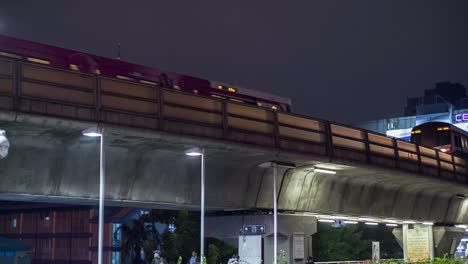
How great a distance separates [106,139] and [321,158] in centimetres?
899

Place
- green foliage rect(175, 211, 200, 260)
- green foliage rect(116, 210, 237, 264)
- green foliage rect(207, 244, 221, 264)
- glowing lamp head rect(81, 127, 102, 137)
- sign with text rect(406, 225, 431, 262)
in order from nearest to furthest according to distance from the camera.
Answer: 1. glowing lamp head rect(81, 127, 102, 137)
2. green foliage rect(207, 244, 221, 264)
3. sign with text rect(406, 225, 431, 262)
4. green foliage rect(116, 210, 237, 264)
5. green foliage rect(175, 211, 200, 260)

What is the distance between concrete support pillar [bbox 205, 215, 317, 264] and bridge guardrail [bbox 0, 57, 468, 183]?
3818 millimetres

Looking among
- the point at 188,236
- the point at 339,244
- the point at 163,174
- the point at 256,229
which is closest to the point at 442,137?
the point at 339,244

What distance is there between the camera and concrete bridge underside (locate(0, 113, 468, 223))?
712 inches

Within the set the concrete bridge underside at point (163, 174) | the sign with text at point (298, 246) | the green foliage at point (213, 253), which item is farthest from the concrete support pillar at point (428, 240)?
the sign with text at point (298, 246)

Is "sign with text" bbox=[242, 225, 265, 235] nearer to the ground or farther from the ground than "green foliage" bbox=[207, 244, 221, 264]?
farther from the ground

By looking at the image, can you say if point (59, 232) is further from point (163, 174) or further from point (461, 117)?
point (461, 117)

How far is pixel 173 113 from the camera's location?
66.0 ft

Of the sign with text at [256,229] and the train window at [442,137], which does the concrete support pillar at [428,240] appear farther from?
the sign with text at [256,229]

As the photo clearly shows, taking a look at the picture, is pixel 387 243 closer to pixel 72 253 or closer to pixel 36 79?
pixel 72 253

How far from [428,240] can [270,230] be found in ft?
65.7

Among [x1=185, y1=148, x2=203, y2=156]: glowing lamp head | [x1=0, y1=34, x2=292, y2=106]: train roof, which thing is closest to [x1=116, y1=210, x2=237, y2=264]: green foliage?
[x1=0, y1=34, x2=292, y2=106]: train roof

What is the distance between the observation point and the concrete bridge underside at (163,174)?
59.4 feet

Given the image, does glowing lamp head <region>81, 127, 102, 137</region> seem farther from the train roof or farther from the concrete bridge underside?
the train roof
